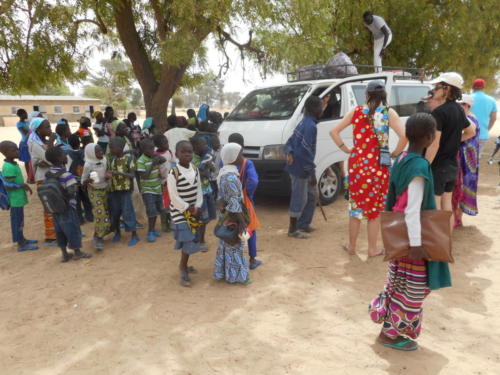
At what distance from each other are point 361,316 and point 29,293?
3.41 m

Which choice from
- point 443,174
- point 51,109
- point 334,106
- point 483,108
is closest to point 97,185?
point 334,106

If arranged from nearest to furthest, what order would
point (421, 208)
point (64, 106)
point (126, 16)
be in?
1. point (421, 208)
2. point (126, 16)
3. point (64, 106)

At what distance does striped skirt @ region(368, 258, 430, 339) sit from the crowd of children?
1.54 metres

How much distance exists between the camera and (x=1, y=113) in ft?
152

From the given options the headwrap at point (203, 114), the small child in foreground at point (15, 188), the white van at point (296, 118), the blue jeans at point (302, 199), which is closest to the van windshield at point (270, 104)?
the white van at point (296, 118)

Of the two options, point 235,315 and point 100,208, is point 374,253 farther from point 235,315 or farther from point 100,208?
point 100,208

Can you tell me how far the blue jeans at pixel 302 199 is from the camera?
193 inches

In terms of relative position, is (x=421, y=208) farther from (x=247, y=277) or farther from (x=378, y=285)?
(x=247, y=277)

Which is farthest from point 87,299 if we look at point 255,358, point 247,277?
point 255,358

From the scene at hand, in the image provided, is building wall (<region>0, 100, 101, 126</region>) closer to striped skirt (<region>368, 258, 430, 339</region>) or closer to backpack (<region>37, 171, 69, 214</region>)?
backpack (<region>37, 171, 69, 214</region>)

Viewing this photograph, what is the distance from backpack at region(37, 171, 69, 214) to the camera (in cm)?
438

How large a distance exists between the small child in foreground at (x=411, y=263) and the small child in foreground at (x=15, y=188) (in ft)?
15.1

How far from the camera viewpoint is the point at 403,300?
271cm

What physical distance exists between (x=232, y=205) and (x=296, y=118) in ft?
9.11
